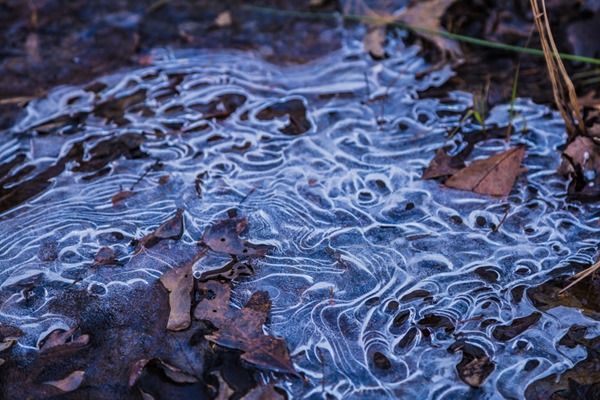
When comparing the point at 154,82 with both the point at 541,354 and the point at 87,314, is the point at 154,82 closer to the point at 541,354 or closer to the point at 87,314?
the point at 87,314

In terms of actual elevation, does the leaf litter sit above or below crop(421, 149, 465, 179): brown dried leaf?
below

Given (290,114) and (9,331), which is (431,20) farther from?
(9,331)

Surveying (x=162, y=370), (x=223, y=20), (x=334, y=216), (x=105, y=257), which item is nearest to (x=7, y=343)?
(x=105, y=257)

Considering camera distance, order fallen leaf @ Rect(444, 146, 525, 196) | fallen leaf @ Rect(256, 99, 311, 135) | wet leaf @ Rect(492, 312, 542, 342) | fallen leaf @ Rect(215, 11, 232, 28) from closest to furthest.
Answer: wet leaf @ Rect(492, 312, 542, 342)
fallen leaf @ Rect(444, 146, 525, 196)
fallen leaf @ Rect(256, 99, 311, 135)
fallen leaf @ Rect(215, 11, 232, 28)

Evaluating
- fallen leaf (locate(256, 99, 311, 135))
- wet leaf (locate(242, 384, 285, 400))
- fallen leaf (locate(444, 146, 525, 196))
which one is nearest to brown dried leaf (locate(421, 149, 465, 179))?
fallen leaf (locate(444, 146, 525, 196))

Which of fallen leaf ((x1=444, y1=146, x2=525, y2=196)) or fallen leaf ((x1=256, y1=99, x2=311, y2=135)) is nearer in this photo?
fallen leaf ((x1=444, y1=146, x2=525, y2=196))

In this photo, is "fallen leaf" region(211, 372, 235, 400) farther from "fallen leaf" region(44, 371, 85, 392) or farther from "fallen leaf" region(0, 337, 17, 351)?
"fallen leaf" region(0, 337, 17, 351)

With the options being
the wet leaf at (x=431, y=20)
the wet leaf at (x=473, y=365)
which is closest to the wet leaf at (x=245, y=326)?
the wet leaf at (x=473, y=365)
